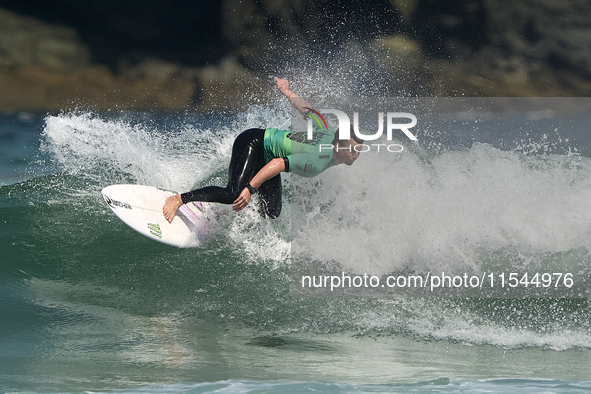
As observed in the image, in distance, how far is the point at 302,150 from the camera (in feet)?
18.6

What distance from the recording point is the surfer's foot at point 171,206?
5.63m

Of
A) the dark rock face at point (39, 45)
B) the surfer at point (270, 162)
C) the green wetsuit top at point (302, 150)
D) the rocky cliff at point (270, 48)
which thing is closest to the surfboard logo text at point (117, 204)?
the surfer at point (270, 162)

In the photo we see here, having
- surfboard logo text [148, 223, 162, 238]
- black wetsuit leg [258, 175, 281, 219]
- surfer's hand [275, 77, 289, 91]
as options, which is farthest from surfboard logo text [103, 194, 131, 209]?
surfer's hand [275, 77, 289, 91]

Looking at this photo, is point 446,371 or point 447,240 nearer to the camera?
point 446,371

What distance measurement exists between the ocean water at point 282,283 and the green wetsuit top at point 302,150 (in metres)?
0.87

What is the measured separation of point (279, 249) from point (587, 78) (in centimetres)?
2149

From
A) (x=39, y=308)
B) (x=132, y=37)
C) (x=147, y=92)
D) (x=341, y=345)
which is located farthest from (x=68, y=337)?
(x=132, y=37)

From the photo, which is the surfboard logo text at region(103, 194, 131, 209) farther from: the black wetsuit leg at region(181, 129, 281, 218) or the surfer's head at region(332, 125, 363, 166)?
the surfer's head at region(332, 125, 363, 166)

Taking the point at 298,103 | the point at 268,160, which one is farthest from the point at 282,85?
the point at 268,160

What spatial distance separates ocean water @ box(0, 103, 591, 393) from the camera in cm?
383

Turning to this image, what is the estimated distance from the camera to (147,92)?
67.9ft

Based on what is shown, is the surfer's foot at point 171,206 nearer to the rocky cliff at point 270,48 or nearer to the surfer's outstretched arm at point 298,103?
the surfer's outstretched arm at point 298,103

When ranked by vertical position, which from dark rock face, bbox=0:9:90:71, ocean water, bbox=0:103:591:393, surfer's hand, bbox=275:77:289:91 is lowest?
ocean water, bbox=0:103:591:393

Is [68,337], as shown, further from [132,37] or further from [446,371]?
[132,37]
